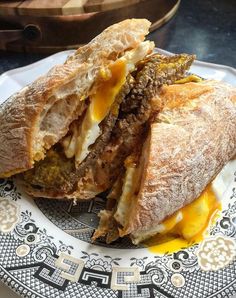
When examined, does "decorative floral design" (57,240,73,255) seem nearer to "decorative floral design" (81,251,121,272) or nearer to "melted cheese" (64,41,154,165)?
"decorative floral design" (81,251,121,272)

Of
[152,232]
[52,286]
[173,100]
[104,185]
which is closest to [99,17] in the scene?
[173,100]

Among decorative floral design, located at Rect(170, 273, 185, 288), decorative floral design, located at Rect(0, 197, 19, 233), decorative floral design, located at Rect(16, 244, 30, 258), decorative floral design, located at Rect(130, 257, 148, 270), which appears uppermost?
decorative floral design, located at Rect(0, 197, 19, 233)

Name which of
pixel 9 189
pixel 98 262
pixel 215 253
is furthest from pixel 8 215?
pixel 215 253

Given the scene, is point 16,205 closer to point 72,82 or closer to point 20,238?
point 20,238

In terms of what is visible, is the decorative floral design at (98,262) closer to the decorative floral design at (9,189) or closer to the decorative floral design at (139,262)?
the decorative floral design at (139,262)

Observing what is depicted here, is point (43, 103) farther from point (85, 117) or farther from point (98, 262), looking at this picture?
point (98, 262)

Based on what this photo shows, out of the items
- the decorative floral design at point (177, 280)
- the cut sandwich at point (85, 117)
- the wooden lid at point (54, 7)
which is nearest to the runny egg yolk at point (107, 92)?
the cut sandwich at point (85, 117)

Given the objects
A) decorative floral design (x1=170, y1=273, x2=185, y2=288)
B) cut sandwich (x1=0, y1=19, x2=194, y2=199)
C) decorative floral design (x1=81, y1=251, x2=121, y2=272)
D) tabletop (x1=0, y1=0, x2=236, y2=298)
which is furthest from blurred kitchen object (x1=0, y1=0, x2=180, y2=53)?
decorative floral design (x1=170, y1=273, x2=185, y2=288)
